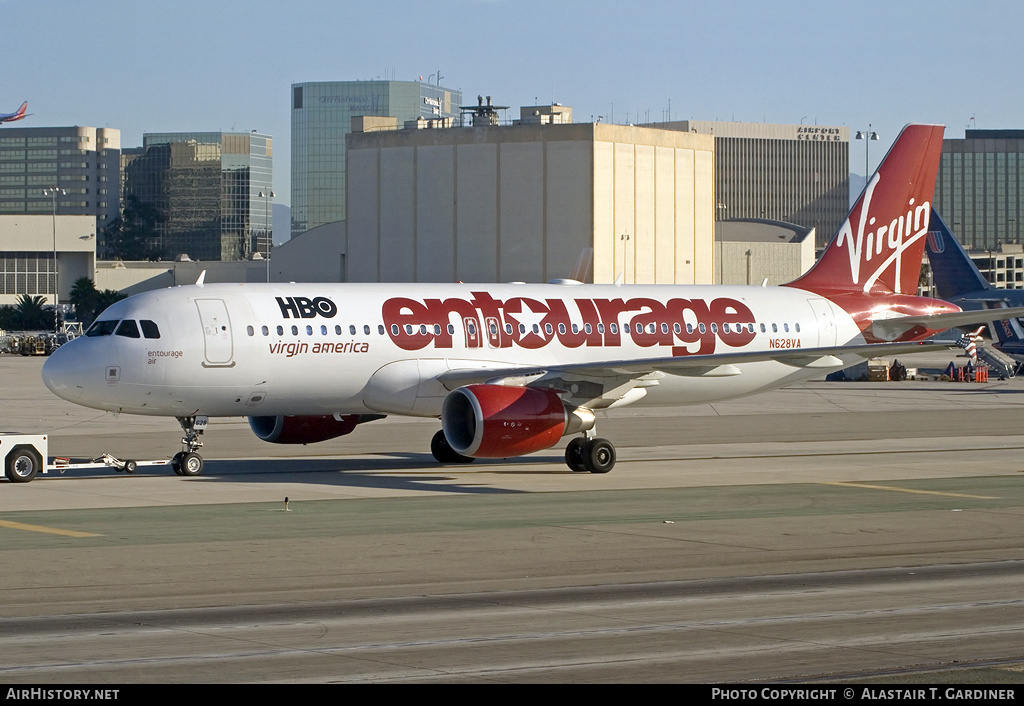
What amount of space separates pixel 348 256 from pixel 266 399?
122174mm

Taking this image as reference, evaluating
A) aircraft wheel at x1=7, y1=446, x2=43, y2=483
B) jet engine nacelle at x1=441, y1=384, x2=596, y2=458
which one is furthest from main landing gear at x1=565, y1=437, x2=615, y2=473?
aircraft wheel at x1=7, y1=446, x2=43, y2=483

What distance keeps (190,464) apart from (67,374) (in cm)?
339

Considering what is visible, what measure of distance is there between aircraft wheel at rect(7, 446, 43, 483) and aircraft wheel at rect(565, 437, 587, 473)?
11.8 meters

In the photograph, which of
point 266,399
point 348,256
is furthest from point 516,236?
point 266,399

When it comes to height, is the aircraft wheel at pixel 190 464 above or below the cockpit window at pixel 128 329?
below

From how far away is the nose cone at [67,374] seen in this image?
2969cm

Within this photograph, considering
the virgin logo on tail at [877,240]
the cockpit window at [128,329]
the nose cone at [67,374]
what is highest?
the virgin logo on tail at [877,240]

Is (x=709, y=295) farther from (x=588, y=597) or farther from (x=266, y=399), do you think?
(x=588, y=597)

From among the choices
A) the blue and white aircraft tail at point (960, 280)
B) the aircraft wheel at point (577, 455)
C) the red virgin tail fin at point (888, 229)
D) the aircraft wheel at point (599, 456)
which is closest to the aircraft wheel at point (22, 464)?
the aircraft wheel at point (577, 455)

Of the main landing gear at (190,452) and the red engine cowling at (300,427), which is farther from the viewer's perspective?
the red engine cowling at (300,427)

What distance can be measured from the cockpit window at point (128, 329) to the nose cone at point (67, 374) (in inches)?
37.1

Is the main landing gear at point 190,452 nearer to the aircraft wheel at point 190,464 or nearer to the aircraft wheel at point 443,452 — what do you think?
the aircraft wheel at point 190,464

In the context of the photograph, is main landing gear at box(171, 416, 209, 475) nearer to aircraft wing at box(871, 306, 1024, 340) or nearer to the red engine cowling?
the red engine cowling

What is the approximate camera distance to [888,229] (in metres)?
40.3
